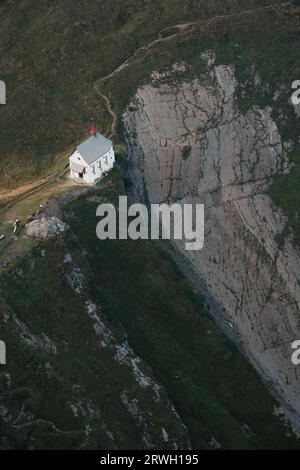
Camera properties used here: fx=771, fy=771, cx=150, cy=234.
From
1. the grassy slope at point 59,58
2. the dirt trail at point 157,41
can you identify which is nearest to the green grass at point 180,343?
the grassy slope at point 59,58

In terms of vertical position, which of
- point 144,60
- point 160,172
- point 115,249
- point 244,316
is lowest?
point 244,316

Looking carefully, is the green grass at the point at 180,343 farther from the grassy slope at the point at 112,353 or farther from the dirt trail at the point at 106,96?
the dirt trail at the point at 106,96

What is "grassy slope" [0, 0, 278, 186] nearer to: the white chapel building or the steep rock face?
the steep rock face

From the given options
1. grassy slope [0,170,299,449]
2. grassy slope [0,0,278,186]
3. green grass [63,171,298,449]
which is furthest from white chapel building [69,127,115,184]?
grassy slope [0,0,278,186]

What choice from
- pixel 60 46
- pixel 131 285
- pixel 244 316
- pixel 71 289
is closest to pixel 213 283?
pixel 244 316
